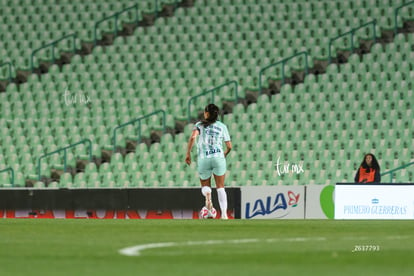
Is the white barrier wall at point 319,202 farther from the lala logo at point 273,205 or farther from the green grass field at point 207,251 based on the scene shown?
the green grass field at point 207,251

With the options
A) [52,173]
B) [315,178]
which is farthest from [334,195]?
[52,173]

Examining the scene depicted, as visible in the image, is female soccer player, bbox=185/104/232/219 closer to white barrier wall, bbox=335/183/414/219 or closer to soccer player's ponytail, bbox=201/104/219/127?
soccer player's ponytail, bbox=201/104/219/127

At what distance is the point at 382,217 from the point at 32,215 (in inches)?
294

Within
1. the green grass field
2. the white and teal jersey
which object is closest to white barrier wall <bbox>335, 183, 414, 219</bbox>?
the white and teal jersey

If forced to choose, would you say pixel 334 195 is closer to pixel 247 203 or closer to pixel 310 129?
pixel 247 203

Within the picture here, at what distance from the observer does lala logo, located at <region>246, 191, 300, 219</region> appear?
19.9 metres

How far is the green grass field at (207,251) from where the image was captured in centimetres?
629

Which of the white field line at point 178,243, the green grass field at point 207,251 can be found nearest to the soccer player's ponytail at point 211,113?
the green grass field at point 207,251

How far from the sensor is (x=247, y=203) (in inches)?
790

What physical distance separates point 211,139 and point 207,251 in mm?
8068

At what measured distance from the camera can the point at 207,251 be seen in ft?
25.8

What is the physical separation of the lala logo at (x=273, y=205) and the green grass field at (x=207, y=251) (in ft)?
27.1

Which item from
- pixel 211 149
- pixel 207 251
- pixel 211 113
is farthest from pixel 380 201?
pixel 207 251

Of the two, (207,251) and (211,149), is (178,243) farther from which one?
(211,149)
